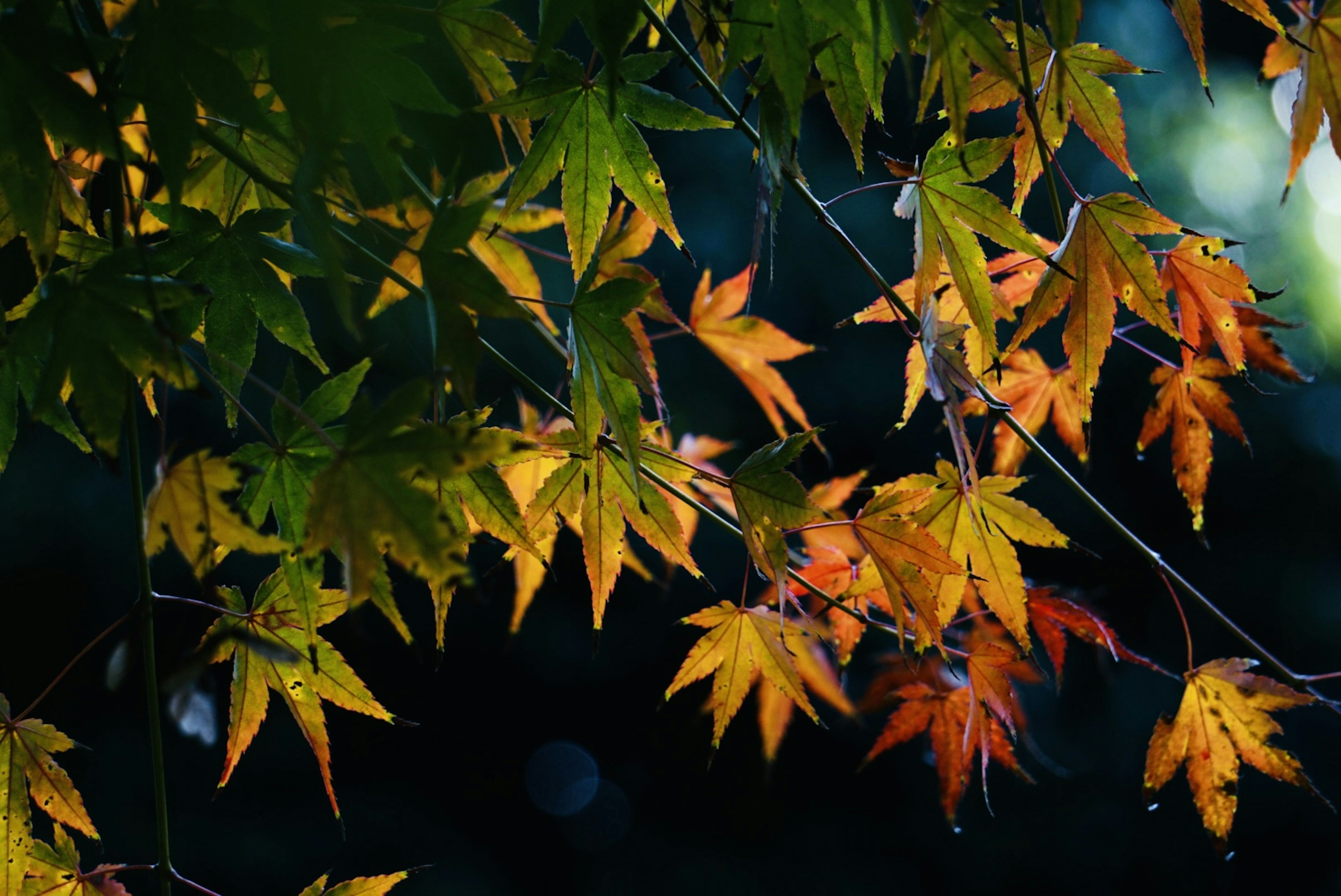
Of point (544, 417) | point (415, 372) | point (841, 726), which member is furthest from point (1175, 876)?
point (544, 417)

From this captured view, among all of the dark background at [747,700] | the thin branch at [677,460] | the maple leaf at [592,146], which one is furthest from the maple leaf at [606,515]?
the dark background at [747,700]

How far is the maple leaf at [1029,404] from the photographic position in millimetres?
937

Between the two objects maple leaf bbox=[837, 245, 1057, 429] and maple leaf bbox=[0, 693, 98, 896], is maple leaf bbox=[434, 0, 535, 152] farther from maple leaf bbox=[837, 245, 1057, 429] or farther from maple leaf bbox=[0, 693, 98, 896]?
maple leaf bbox=[0, 693, 98, 896]

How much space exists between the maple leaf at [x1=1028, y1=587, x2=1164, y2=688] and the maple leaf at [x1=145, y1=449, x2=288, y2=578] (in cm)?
67

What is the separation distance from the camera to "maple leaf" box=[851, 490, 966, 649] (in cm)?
63

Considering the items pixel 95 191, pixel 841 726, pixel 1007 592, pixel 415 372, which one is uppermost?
pixel 95 191

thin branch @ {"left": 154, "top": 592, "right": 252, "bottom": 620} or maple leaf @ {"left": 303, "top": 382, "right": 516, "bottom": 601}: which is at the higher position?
maple leaf @ {"left": 303, "top": 382, "right": 516, "bottom": 601}

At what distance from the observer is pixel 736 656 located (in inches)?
30.2

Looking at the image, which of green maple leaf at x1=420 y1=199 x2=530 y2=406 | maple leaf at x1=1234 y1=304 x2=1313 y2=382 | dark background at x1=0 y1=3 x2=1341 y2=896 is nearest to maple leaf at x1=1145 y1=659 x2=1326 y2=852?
maple leaf at x1=1234 y1=304 x2=1313 y2=382

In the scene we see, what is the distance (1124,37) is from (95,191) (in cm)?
409

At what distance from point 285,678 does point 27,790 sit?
170 millimetres

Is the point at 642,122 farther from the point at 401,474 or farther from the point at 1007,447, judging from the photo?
the point at 1007,447

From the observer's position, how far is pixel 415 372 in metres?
2.61

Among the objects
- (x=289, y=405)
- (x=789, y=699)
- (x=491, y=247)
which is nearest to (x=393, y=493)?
(x=289, y=405)
